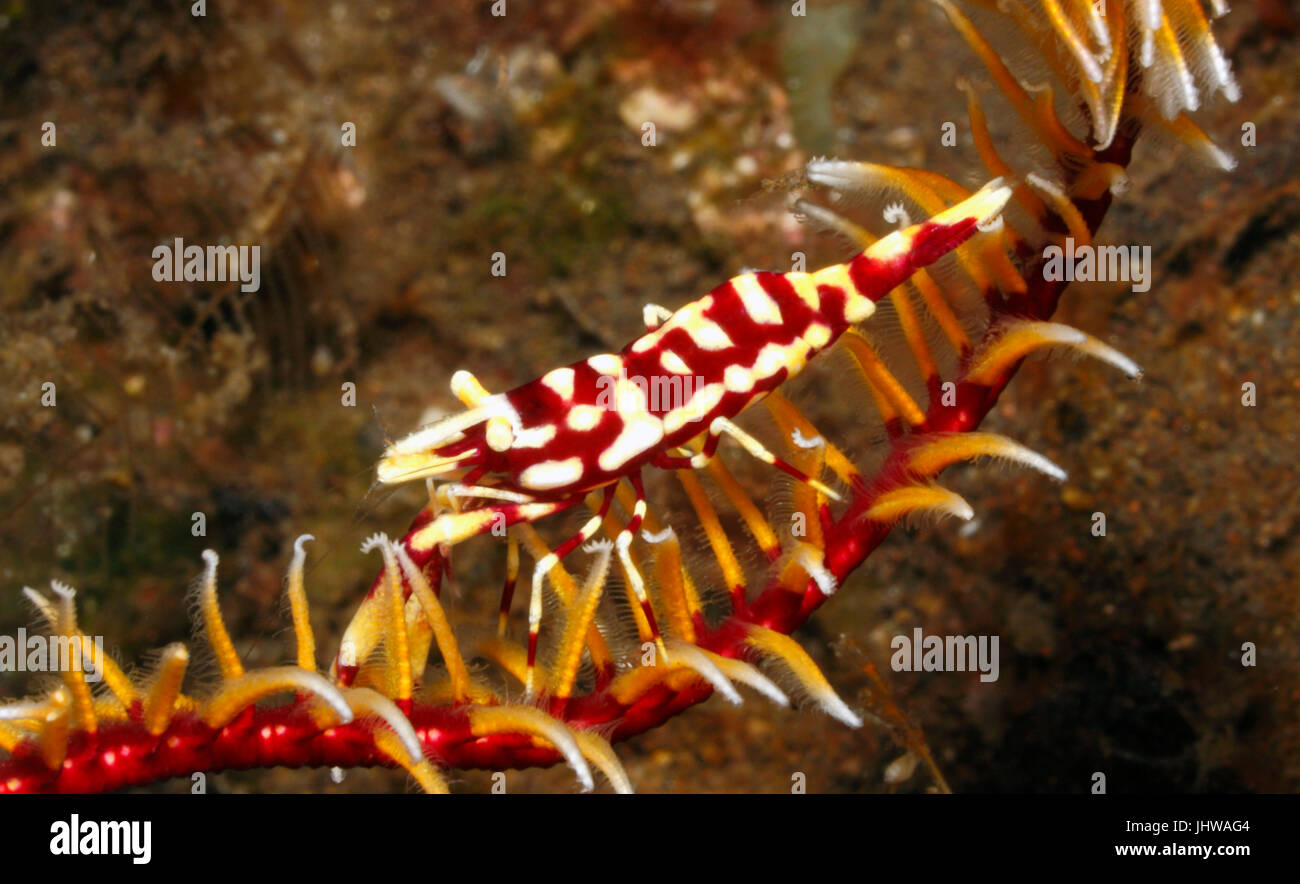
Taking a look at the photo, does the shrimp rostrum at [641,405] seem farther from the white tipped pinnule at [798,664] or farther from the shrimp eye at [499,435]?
the white tipped pinnule at [798,664]

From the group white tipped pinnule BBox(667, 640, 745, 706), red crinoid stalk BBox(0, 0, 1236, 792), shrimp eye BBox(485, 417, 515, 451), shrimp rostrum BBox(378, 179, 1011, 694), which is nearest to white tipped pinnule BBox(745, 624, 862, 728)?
red crinoid stalk BBox(0, 0, 1236, 792)

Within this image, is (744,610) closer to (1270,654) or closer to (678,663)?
(678,663)

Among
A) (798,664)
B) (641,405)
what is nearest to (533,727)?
(798,664)

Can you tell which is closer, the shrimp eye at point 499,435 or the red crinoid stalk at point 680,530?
the red crinoid stalk at point 680,530

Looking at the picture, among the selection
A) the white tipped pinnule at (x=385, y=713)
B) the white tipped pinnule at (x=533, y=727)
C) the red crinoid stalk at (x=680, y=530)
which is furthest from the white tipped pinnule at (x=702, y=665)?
the white tipped pinnule at (x=385, y=713)

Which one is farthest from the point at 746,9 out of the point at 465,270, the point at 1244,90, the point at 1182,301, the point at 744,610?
the point at 744,610
